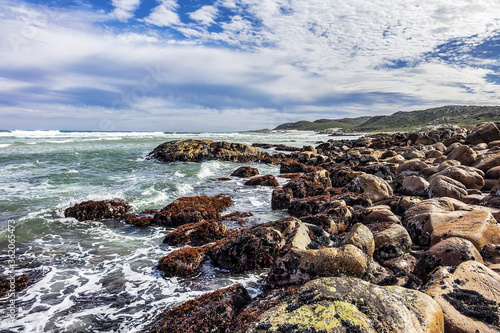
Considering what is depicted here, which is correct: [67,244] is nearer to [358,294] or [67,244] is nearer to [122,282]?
[122,282]

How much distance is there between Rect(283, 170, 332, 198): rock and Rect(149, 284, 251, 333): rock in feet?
26.4

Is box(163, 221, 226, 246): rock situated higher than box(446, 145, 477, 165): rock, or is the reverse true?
box(446, 145, 477, 165): rock

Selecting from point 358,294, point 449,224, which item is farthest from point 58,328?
point 449,224

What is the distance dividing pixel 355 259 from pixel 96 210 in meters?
9.26

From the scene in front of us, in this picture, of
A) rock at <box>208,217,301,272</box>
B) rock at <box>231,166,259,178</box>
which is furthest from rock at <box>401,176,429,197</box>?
rock at <box>231,166,259,178</box>

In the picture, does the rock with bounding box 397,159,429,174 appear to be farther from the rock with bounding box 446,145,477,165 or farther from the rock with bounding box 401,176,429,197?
the rock with bounding box 401,176,429,197

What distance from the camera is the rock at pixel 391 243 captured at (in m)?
5.28

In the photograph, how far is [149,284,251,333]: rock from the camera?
381 cm

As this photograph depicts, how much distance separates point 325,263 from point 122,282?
4.39 m

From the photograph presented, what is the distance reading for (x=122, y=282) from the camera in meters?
5.56

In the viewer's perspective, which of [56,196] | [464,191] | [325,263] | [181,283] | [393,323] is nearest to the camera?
[393,323]

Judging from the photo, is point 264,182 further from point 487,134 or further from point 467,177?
point 487,134

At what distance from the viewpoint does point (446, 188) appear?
8.56m

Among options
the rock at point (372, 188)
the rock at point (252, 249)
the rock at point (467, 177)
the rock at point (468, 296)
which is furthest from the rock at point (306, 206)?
the rock at point (468, 296)
